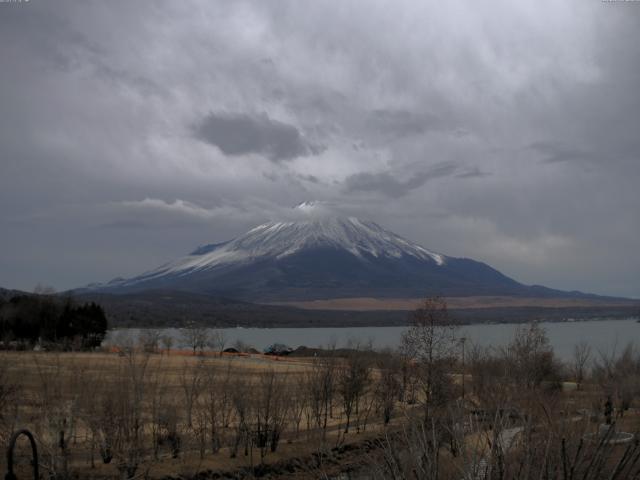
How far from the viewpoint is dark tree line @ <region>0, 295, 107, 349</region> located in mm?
72188

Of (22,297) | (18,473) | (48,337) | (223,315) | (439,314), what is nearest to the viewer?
(18,473)

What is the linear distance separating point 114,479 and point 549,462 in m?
16.4

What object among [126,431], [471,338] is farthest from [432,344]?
[471,338]

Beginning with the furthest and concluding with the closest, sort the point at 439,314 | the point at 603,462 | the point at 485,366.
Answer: the point at 485,366, the point at 439,314, the point at 603,462

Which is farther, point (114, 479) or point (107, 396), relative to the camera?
point (107, 396)

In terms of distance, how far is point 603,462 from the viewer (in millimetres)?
6711

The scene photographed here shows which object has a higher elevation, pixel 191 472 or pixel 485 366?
pixel 485 366

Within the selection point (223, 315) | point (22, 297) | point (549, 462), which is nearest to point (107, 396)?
point (549, 462)

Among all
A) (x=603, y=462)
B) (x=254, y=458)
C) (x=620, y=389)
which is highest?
(x=603, y=462)

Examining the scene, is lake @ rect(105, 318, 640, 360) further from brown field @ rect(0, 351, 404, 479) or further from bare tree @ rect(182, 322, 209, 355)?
brown field @ rect(0, 351, 404, 479)

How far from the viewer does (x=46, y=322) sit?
74.2 m

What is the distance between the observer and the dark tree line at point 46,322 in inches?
2842

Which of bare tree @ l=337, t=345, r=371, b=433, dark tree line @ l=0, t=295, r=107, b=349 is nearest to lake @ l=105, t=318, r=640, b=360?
dark tree line @ l=0, t=295, r=107, b=349

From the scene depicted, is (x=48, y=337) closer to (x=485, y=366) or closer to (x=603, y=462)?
(x=485, y=366)
